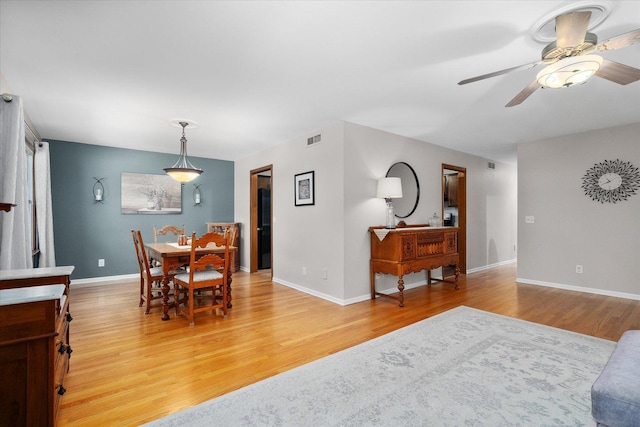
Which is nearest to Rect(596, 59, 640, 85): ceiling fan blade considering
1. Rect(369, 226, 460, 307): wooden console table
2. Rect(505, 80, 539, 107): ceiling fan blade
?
Rect(505, 80, 539, 107): ceiling fan blade

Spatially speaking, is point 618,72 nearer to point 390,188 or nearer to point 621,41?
point 621,41

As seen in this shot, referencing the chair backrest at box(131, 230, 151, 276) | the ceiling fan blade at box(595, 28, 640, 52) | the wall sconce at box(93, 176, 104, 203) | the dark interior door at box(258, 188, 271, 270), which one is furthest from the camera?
the dark interior door at box(258, 188, 271, 270)

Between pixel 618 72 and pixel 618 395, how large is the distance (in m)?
1.91

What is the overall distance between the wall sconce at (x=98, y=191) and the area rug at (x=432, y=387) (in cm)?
476

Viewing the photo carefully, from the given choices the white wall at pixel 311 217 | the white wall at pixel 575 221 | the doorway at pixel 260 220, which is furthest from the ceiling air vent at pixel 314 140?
the white wall at pixel 575 221

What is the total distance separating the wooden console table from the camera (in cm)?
384

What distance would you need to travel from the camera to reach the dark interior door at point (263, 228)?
6.36 metres

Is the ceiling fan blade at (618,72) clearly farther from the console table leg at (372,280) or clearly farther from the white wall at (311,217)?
the console table leg at (372,280)

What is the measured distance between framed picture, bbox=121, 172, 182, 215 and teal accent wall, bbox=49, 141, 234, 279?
8cm

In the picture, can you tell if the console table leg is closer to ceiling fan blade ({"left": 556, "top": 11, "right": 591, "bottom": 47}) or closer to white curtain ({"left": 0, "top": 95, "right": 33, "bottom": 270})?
ceiling fan blade ({"left": 556, "top": 11, "right": 591, "bottom": 47})

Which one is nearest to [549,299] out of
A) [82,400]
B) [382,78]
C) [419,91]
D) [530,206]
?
[530,206]

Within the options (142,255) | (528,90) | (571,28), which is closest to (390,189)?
(528,90)

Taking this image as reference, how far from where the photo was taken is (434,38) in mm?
2090

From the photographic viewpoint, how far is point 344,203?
3.88 metres
